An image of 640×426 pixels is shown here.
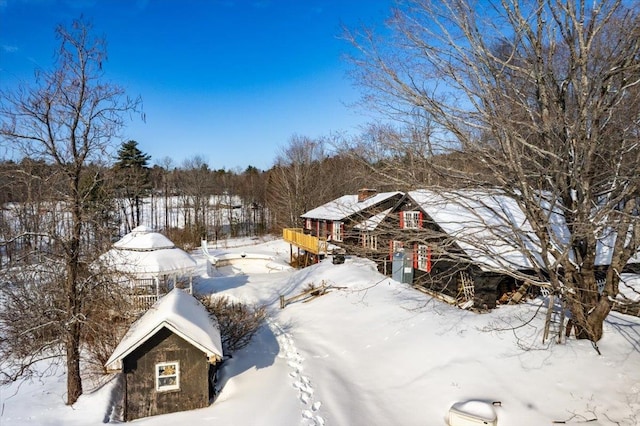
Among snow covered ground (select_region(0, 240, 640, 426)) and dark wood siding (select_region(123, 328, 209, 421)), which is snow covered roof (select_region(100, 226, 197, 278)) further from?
dark wood siding (select_region(123, 328, 209, 421))

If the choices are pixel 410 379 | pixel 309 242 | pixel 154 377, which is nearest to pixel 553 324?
pixel 410 379

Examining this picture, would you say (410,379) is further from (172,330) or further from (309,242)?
(309,242)

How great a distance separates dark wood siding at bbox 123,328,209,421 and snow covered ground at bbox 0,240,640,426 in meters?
0.39

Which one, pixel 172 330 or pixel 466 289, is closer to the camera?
pixel 172 330

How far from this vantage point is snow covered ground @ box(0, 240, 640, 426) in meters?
7.58

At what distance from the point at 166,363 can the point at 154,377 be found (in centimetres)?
39

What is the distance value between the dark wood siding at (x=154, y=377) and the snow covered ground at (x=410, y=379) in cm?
39

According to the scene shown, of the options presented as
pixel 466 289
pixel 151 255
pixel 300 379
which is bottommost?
pixel 300 379

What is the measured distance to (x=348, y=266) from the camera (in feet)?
68.7

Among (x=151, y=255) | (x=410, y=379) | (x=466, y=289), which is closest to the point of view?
(x=410, y=379)

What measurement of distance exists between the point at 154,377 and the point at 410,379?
20.5 feet

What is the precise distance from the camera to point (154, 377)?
8.61 m

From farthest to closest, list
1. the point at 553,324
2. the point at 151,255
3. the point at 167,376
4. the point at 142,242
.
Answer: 1. the point at 142,242
2. the point at 151,255
3. the point at 553,324
4. the point at 167,376

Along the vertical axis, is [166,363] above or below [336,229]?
below
